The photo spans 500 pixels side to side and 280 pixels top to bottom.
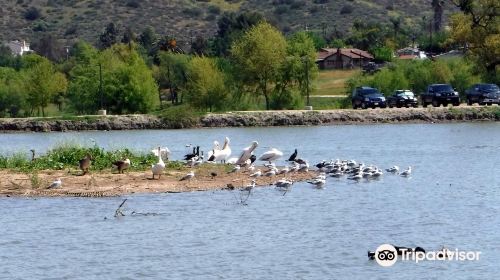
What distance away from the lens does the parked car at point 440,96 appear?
75688 mm

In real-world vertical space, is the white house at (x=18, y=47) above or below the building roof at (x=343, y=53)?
above

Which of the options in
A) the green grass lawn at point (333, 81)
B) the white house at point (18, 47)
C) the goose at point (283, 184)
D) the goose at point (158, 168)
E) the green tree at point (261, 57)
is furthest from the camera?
the white house at point (18, 47)

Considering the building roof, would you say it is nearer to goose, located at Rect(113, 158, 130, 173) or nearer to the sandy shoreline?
the sandy shoreline

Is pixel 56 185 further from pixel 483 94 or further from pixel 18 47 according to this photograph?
pixel 18 47

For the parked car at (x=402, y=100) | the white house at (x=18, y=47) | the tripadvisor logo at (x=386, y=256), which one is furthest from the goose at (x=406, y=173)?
the white house at (x=18, y=47)

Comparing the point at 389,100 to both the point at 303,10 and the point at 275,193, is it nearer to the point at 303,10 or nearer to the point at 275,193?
the point at 275,193

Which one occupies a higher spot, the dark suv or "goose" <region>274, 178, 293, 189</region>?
the dark suv

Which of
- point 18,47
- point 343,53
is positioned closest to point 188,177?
point 343,53

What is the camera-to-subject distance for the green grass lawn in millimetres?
100938

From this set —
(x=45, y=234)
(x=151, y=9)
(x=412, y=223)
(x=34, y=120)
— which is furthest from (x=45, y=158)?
(x=151, y=9)

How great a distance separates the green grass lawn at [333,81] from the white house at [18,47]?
41.5 meters

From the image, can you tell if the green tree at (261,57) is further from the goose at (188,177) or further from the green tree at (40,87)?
the goose at (188,177)

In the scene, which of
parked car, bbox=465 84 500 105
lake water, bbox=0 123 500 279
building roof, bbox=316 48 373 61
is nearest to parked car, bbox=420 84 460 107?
parked car, bbox=465 84 500 105

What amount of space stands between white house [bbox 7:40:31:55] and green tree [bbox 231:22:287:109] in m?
A: 61.8
